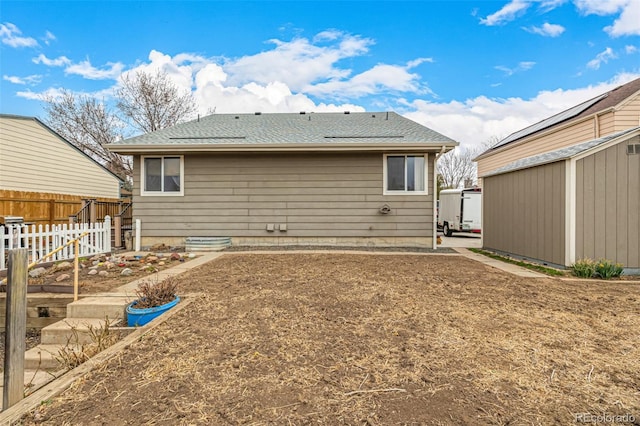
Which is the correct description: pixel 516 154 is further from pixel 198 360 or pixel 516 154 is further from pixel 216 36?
pixel 198 360

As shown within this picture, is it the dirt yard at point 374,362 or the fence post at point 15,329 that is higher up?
the fence post at point 15,329

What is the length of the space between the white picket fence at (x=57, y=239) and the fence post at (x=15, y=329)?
5.05 m

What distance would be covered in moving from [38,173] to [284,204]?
35.0 feet

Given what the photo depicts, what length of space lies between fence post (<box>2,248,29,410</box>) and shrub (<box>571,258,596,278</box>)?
302 inches

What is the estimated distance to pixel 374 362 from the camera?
2.30 meters

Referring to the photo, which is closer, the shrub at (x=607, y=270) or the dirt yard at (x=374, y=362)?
the dirt yard at (x=374, y=362)

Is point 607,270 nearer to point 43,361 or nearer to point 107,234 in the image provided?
point 43,361

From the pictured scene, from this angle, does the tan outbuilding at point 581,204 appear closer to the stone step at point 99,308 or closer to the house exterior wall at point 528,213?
the house exterior wall at point 528,213

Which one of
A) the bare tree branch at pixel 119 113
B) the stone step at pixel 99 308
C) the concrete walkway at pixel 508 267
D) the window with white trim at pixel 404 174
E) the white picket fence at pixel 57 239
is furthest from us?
the bare tree branch at pixel 119 113

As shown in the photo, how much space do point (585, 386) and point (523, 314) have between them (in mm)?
1545

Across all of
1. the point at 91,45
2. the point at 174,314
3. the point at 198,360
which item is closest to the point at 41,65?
the point at 91,45

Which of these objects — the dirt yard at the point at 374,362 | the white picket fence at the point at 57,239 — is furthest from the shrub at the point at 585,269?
the white picket fence at the point at 57,239

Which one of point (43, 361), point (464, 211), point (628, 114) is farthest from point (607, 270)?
point (464, 211)

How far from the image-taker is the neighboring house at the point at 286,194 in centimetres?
888
